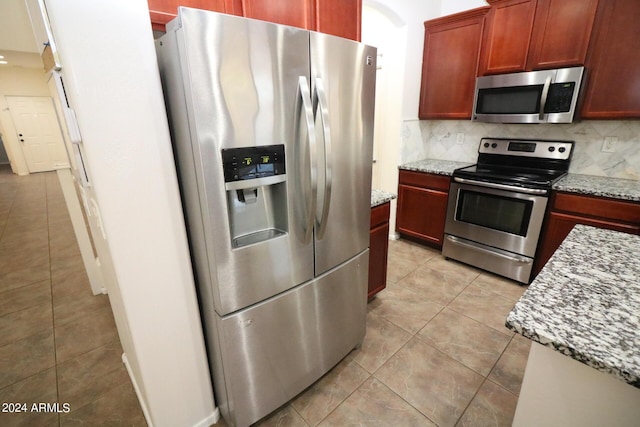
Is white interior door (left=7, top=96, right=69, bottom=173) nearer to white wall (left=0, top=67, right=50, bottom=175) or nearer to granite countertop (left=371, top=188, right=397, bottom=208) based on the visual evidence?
white wall (left=0, top=67, right=50, bottom=175)

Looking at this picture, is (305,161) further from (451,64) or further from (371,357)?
(451,64)

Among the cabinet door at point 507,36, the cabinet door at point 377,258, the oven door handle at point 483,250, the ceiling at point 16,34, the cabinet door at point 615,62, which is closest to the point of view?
the cabinet door at point 615,62

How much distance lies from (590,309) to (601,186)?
2.03 metres

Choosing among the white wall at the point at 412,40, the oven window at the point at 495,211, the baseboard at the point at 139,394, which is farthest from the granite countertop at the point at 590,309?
the white wall at the point at 412,40

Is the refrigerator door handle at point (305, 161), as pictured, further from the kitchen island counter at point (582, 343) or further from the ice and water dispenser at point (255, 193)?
the kitchen island counter at point (582, 343)

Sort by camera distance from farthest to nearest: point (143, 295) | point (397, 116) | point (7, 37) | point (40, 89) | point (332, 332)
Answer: point (40, 89) < point (7, 37) < point (397, 116) < point (332, 332) < point (143, 295)

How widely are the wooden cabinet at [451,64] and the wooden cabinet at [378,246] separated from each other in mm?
1543

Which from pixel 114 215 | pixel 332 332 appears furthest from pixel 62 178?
pixel 332 332

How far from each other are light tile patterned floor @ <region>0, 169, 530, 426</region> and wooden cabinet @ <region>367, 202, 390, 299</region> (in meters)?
0.21

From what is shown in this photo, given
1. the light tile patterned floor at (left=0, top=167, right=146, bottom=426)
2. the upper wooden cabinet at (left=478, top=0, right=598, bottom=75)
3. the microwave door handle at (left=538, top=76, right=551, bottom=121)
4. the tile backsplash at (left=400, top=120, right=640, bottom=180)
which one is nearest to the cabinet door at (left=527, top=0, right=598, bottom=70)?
the upper wooden cabinet at (left=478, top=0, right=598, bottom=75)

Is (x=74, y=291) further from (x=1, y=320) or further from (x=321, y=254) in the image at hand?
(x=321, y=254)

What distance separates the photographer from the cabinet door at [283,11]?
1.25 meters

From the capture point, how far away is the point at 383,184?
3.37m

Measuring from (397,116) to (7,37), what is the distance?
5.72 m
